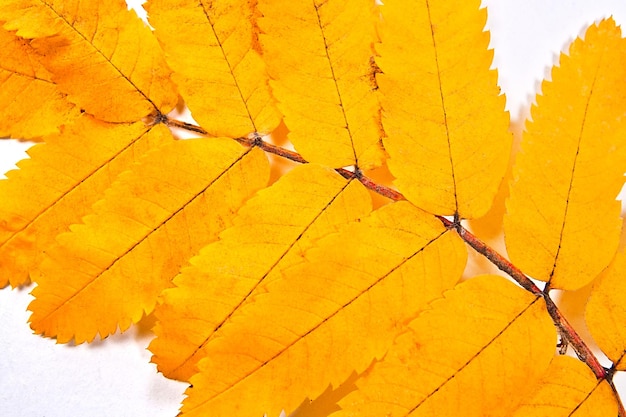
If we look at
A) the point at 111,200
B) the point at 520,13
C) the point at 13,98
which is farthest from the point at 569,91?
the point at 13,98

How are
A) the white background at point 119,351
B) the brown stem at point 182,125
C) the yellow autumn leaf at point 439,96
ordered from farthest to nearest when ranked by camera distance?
the white background at point 119,351 → the brown stem at point 182,125 → the yellow autumn leaf at point 439,96

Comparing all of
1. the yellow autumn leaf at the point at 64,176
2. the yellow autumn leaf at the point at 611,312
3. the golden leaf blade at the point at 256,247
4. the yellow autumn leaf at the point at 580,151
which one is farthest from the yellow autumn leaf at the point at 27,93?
the yellow autumn leaf at the point at 611,312

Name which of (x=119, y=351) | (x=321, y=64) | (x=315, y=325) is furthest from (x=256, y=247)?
(x=119, y=351)

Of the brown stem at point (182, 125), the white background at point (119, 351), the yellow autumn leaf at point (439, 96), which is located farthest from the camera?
the white background at point (119, 351)

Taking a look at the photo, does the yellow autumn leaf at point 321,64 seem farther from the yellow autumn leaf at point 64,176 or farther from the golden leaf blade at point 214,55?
the yellow autumn leaf at point 64,176

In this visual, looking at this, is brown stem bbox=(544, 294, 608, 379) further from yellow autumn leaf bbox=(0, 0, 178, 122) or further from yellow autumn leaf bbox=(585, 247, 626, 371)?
yellow autumn leaf bbox=(0, 0, 178, 122)

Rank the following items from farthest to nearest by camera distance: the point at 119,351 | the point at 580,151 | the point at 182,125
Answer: the point at 119,351
the point at 182,125
the point at 580,151

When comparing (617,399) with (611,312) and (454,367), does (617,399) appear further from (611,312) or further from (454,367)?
(454,367)
